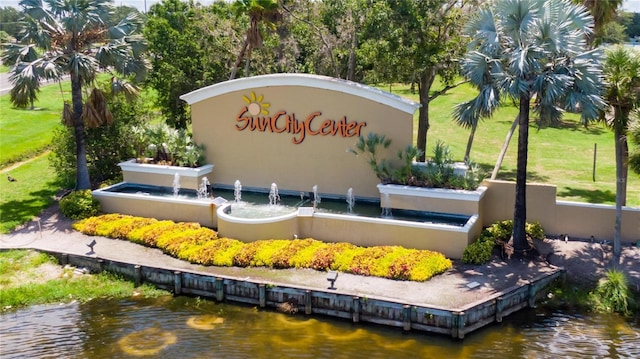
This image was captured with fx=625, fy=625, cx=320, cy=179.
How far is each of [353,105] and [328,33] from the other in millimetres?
14253

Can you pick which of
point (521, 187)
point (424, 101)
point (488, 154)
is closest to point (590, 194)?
point (521, 187)

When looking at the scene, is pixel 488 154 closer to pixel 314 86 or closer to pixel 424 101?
pixel 424 101

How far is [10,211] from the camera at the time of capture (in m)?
28.1

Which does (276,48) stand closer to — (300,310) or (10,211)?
(10,211)

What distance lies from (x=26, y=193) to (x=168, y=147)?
24.7 ft

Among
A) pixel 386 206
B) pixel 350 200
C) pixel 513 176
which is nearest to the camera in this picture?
pixel 386 206

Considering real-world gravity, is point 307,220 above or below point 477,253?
above

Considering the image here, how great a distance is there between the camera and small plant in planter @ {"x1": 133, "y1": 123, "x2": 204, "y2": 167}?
28.8m

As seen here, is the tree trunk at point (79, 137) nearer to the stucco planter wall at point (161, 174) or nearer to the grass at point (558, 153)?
the stucco planter wall at point (161, 174)

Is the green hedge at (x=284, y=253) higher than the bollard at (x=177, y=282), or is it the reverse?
the green hedge at (x=284, y=253)

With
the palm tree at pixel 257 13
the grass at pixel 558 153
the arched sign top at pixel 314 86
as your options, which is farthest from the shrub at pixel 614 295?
the palm tree at pixel 257 13

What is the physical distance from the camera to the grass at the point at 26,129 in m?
36.6

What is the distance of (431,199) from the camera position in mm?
23922

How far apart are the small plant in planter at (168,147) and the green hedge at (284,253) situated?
4.31 metres
